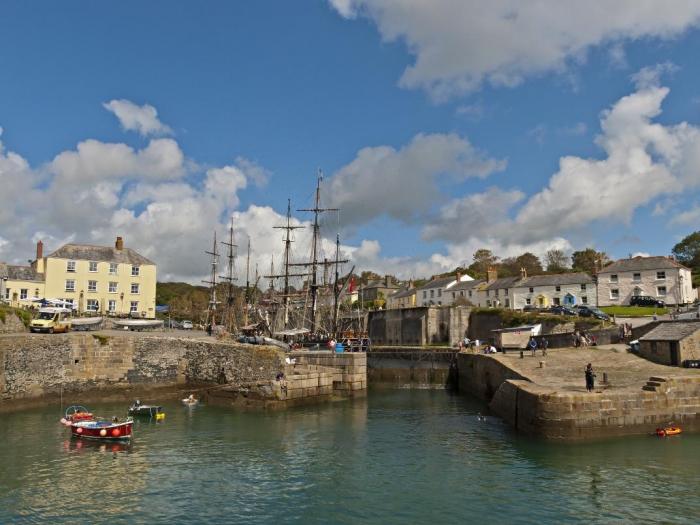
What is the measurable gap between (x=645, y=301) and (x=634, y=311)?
3986mm

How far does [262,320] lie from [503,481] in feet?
144

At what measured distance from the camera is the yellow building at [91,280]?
55969mm

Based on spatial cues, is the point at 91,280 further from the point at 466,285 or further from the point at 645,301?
the point at 645,301

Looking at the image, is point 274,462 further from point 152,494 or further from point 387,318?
point 387,318

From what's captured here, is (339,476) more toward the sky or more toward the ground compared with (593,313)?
more toward the ground

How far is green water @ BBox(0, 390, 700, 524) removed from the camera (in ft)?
47.2

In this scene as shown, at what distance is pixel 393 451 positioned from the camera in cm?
2114

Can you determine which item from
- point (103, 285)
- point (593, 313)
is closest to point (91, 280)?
point (103, 285)

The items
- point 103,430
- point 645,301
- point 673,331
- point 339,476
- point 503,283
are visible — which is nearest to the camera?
point 339,476

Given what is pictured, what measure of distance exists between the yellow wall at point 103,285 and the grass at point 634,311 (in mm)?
50094

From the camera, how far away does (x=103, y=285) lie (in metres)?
58.9

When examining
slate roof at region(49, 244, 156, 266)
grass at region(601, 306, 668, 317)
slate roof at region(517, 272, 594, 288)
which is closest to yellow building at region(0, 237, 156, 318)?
slate roof at region(49, 244, 156, 266)

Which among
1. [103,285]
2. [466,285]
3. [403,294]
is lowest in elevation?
[103,285]

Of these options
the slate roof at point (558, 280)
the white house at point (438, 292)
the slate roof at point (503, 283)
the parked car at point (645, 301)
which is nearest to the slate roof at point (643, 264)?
the slate roof at point (558, 280)
